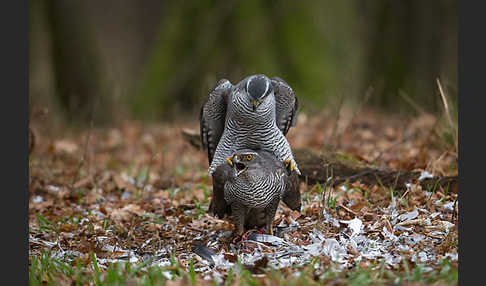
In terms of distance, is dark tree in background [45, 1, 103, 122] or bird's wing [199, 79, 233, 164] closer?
bird's wing [199, 79, 233, 164]

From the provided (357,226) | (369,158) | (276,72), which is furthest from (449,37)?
(357,226)

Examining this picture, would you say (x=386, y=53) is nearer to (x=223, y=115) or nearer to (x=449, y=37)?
(x=449, y=37)

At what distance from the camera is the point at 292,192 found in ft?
13.9

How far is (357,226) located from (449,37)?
6584 millimetres

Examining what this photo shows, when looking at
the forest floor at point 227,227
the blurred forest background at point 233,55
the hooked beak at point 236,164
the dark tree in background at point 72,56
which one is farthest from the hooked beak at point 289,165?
the dark tree in background at point 72,56

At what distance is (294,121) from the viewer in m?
4.82

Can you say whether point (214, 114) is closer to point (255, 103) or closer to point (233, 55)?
point (255, 103)

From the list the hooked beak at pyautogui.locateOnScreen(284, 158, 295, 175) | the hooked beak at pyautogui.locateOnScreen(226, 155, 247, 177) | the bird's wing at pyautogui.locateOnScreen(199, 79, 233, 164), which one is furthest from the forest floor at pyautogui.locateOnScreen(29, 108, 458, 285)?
the bird's wing at pyautogui.locateOnScreen(199, 79, 233, 164)

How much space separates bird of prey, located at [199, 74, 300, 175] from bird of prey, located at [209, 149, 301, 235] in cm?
14

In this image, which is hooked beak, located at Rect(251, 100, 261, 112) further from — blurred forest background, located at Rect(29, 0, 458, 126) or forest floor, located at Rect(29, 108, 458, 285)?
blurred forest background, located at Rect(29, 0, 458, 126)

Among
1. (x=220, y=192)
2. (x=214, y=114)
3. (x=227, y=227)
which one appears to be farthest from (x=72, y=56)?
(x=220, y=192)

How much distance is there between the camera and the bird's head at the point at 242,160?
3867 mm

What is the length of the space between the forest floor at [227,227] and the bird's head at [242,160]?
26.5 inches

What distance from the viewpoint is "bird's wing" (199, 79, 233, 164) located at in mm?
4441
